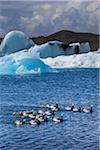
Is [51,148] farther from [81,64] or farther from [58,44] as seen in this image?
[81,64]

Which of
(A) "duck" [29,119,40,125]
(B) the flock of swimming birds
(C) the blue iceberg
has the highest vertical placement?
(C) the blue iceberg

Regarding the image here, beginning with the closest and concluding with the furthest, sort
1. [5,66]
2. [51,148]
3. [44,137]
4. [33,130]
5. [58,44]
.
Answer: [51,148] < [44,137] < [33,130] < [5,66] < [58,44]

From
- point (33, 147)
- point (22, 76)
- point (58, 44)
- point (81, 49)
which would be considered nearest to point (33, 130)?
point (33, 147)

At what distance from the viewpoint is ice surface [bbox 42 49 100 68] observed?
45125mm

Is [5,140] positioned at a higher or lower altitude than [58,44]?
lower

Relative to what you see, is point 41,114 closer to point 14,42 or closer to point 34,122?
point 34,122

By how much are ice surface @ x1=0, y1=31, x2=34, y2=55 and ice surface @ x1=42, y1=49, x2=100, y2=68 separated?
4186mm

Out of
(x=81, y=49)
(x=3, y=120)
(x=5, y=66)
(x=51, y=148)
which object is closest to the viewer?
(x=51, y=148)

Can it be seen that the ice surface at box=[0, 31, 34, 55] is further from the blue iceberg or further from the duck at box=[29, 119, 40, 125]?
the duck at box=[29, 119, 40, 125]

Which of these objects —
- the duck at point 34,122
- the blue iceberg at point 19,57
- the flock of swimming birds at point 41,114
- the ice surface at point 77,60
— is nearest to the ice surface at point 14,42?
the blue iceberg at point 19,57

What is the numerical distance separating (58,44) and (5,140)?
32010 mm

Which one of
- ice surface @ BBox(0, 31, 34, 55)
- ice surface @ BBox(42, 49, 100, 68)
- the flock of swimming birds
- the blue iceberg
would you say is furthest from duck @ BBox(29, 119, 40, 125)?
ice surface @ BBox(42, 49, 100, 68)

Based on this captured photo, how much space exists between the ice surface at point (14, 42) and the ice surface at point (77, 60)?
4.19m

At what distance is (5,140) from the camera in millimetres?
12688
